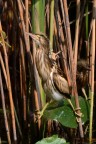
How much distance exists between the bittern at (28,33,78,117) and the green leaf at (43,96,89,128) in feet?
0.22

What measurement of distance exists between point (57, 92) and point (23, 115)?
1.82ft

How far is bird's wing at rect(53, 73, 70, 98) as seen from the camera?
10.2ft

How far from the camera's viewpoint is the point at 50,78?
310cm

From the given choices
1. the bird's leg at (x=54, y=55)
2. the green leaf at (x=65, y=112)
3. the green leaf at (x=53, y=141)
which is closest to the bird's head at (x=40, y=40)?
the bird's leg at (x=54, y=55)

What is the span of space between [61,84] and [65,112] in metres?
0.20

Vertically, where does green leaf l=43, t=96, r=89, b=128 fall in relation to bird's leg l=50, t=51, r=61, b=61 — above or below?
below

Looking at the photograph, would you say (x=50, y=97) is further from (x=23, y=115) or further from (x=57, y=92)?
(x=23, y=115)

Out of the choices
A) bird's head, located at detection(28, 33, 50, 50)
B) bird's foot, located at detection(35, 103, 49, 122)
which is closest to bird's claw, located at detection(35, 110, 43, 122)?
bird's foot, located at detection(35, 103, 49, 122)

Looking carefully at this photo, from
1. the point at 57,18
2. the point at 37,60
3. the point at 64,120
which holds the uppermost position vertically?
the point at 57,18

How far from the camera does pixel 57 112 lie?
305 cm

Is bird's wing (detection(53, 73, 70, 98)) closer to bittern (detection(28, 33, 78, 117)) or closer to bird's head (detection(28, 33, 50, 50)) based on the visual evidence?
bittern (detection(28, 33, 78, 117))

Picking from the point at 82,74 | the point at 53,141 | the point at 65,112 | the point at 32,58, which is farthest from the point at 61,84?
the point at 82,74

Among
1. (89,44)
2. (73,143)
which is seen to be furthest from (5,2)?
(73,143)

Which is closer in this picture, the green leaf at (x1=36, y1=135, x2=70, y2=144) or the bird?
the green leaf at (x1=36, y1=135, x2=70, y2=144)
